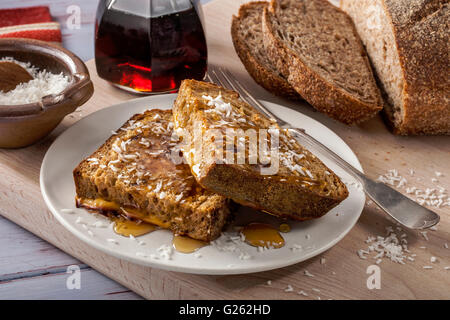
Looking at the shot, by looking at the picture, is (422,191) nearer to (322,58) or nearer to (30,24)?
(322,58)

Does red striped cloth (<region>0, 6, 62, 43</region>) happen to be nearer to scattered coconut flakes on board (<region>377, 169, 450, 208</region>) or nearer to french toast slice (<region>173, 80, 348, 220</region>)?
french toast slice (<region>173, 80, 348, 220</region>)

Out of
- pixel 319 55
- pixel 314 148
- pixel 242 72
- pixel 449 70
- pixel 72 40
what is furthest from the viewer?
pixel 72 40

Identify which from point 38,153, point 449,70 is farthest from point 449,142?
point 38,153

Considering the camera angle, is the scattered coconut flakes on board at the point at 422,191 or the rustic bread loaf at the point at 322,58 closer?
the scattered coconut flakes on board at the point at 422,191

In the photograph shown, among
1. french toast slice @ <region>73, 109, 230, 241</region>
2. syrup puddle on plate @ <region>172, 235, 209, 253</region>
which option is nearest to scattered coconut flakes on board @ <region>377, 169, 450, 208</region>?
french toast slice @ <region>73, 109, 230, 241</region>

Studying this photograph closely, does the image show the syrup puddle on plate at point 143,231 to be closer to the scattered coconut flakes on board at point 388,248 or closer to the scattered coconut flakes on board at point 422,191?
the scattered coconut flakes on board at point 388,248

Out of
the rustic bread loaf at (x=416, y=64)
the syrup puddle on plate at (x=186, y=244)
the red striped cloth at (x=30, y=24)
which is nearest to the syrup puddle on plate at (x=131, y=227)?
the syrup puddle on plate at (x=186, y=244)

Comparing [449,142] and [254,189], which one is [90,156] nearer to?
[254,189]
